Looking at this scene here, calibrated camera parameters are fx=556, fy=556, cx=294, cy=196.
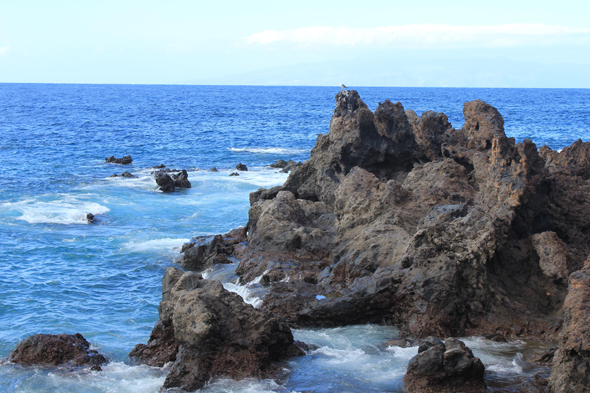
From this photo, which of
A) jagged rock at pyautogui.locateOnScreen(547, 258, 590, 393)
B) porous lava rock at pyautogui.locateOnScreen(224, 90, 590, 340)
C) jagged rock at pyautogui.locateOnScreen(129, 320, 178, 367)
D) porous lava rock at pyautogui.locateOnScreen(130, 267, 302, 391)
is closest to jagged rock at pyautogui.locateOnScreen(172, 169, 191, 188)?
porous lava rock at pyautogui.locateOnScreen(224, 90, 590, 340)

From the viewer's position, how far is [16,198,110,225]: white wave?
2533cm

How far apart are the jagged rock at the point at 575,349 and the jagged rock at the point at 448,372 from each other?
1.05 m

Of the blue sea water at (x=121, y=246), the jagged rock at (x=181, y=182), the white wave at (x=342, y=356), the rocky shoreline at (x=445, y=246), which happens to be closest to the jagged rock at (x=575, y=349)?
the rocky shoreline at (x=445, y=246)

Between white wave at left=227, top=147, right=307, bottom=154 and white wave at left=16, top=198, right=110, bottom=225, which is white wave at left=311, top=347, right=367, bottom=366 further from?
white wave at left=227, top=147, right=307, bottom=154

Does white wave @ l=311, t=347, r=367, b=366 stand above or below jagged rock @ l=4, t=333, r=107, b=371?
above

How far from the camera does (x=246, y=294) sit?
14.3 meters

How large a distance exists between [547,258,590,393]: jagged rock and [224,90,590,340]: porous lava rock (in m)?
2.80

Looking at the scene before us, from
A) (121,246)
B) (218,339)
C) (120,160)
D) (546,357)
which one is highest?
(218,339)

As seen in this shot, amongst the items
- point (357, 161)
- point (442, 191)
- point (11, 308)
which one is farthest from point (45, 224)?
point (442, 191)

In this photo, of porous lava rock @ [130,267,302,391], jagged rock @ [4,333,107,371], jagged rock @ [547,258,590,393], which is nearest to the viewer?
jagged rock @ [547,258,590,393]

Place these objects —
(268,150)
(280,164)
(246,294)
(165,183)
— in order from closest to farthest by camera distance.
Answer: (246,294) → (165,183) → (280,164) → (268,150)

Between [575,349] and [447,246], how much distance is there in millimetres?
4205

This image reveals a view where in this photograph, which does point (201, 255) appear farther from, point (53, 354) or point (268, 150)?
point (268, 150)

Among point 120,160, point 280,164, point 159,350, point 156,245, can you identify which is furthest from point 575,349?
point 120,160
